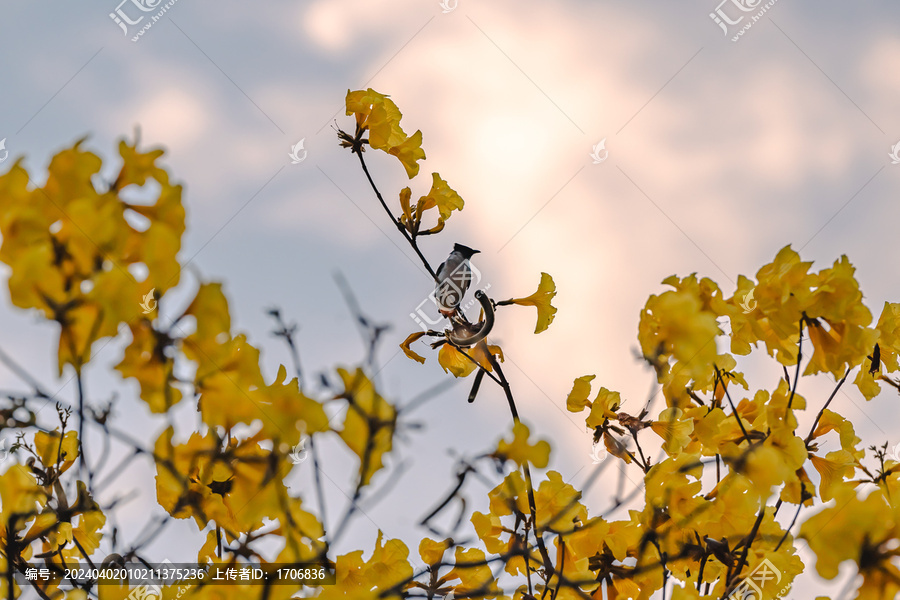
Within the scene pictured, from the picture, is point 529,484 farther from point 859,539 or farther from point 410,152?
point 410,152

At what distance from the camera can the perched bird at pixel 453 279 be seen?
4.40 feet

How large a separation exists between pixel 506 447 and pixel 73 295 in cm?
48

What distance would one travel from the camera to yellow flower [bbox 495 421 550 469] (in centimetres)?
69

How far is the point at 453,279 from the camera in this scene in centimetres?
137

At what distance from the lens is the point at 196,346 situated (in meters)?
0.57

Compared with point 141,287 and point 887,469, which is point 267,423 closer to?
point 141,287

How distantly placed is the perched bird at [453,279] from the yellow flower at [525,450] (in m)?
0.66

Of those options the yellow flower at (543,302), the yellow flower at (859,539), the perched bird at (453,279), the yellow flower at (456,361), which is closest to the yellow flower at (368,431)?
the yellow flower at (859,539)

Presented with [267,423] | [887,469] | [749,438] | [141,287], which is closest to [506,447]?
[267,423]

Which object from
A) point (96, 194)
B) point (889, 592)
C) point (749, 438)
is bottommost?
point (889, 592)

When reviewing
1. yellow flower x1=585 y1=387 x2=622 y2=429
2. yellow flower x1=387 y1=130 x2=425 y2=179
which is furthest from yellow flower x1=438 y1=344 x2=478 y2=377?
yellow flower x1=387 y1=130 x2=425 y2=179

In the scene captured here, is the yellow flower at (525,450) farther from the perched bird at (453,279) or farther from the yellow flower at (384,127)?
the yellow flower at (384,127)

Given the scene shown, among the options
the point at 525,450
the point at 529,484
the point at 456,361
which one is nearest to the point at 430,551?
the point at 529,484

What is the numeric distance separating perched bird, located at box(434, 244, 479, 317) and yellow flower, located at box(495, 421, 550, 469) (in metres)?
0.66
